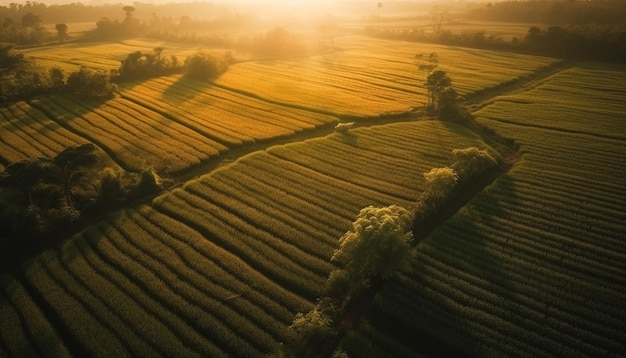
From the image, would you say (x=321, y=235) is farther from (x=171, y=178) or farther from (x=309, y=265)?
(x=171, y=178)

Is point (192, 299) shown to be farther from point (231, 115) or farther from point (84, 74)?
point (84, 74)

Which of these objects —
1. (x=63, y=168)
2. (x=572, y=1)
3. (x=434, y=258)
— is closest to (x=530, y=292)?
(x=434, y=258)

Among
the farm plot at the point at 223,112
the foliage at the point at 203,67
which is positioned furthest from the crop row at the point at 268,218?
the foliage at the point at 203,67

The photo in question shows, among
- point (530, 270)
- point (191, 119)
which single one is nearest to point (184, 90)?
point (191, 119)

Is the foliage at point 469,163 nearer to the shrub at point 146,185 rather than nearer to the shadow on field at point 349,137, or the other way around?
the shadow on field at point 349,137

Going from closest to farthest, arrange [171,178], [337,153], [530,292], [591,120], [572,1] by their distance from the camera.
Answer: [530,292]
[171,178]
[337,153]
[591,120]
[572,1]

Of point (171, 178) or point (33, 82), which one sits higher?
point (33, 82)
